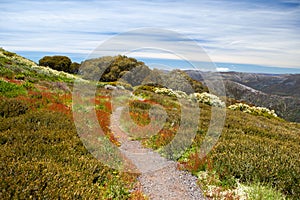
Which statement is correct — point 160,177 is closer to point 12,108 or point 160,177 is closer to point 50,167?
point 50,167

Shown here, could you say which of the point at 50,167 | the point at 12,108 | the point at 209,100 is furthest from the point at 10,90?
the point at 209,100

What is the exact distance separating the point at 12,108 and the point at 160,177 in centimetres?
708

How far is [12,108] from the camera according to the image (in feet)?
35.8

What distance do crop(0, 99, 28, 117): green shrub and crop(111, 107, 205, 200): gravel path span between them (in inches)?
178

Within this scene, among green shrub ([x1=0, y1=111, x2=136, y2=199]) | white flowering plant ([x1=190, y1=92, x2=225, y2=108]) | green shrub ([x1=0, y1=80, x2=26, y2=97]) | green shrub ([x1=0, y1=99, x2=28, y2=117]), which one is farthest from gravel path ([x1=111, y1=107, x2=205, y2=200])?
white flowering plant ([x1=190, y1=92, x2=225, y2=108])

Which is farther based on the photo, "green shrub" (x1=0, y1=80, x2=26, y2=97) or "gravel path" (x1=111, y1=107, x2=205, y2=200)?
"green shrub" (x1=0, y1=80, x2=26, y2=97)

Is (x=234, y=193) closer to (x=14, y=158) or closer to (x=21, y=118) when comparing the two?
(x=14, y=158)

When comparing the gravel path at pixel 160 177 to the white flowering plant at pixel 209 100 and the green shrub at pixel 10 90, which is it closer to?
the green shrub at pixel 10 90

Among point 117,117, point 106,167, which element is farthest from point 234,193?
point 117,117

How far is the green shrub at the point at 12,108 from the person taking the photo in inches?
412

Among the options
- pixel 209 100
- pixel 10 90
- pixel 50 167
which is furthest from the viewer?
pixel 209 100

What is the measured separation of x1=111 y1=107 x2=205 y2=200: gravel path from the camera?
6.76m

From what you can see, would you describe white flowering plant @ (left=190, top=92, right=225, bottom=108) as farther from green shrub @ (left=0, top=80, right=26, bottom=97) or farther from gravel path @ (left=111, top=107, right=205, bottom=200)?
gravel path @ (left=111, top=107, right=205, bottom=200)

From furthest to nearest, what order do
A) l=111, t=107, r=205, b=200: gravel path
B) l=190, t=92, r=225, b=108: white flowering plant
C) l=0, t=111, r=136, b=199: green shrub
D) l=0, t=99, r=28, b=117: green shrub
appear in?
l=190, t=92, r=225, b=108: white flowering plant
l=0, t=99, r=28, b=117: green shrub
l=111, t=107, r=205, b=200: gravel path
l=0, t=111, r=136, b=199: green shrub
